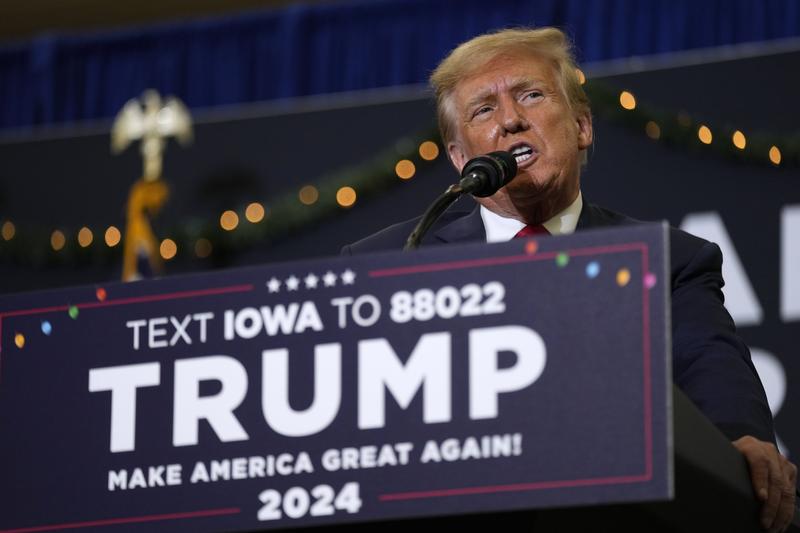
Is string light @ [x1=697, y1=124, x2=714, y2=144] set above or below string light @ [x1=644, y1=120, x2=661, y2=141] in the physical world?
below

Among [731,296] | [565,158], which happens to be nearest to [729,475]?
[565,158]

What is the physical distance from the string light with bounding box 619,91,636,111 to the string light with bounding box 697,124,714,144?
20 centimetres

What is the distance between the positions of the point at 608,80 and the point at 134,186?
158 cm

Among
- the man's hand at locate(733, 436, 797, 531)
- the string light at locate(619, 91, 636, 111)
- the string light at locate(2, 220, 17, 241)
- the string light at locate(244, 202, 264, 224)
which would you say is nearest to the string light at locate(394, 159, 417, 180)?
the string light at locate(244, 202, 264, 224)

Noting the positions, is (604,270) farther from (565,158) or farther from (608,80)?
(608,80)

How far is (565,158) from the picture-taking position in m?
2.11

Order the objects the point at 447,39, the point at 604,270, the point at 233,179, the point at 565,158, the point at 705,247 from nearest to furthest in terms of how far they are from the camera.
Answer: the point at 604,270 → the point at 705,247 → the point at 565,158 → the point at 233,179 → the point at 447,39

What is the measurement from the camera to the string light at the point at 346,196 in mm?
4348

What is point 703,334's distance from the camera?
178 cm

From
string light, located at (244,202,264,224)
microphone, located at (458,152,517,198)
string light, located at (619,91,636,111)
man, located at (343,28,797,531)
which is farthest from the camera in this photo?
string light, located at (244,202,264,224)

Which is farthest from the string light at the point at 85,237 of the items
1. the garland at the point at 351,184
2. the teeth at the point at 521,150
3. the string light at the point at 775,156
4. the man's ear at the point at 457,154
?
the teeth at the point at 521,150

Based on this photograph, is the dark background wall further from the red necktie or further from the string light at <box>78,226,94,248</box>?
the red necktie

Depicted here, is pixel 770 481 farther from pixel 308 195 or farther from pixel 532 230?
pixel 308 195

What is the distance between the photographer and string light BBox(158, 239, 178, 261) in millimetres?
4602
